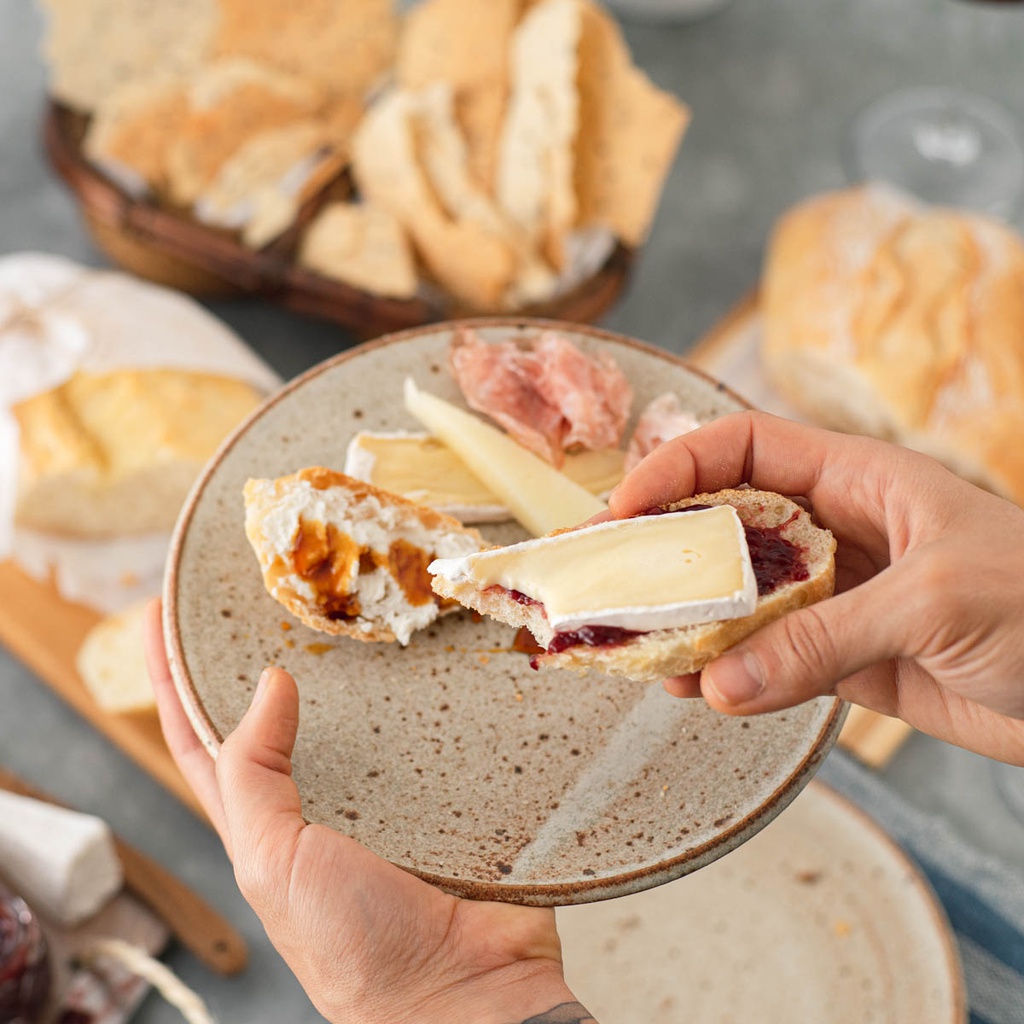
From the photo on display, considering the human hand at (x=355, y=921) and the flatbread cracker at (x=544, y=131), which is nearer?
the human hand at (x=355, y=921)

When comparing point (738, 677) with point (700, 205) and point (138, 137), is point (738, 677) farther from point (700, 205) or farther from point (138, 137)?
point (700, 205)

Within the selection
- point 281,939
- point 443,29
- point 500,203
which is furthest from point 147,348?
point 281,939

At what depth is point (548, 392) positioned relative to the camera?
1310mm

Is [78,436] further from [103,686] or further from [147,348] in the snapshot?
[103,686]

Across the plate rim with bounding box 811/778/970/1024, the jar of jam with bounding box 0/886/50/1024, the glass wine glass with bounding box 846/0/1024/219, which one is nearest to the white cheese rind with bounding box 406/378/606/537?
the plate rim with bounding box 811/778/970/1024

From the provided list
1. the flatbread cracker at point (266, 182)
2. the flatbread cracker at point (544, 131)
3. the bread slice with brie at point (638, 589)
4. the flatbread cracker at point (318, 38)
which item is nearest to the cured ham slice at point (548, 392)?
the bread slice with brie at point (638, 589)

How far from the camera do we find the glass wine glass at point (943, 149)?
2.74 metres

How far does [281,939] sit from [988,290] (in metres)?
1.74

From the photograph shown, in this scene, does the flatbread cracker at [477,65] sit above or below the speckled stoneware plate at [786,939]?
above

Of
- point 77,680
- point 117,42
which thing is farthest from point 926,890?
point 117,42

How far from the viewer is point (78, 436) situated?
1745mm

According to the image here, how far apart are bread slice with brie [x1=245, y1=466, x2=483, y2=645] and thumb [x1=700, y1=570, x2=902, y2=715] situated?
0.36 meters

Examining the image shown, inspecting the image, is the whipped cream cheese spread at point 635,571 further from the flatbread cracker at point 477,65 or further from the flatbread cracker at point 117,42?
the flatbread cracker at point 117,42

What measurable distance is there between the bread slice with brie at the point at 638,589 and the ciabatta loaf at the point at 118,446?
882 millimetres
